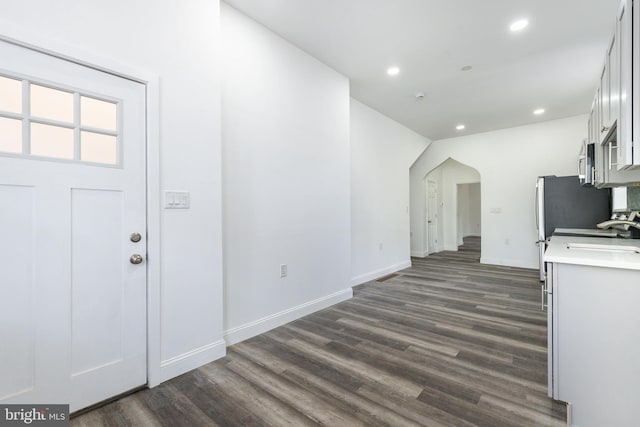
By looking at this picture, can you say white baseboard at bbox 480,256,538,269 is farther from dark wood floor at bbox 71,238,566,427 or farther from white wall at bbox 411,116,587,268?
dark wood floor at bbox 71,238,566,427

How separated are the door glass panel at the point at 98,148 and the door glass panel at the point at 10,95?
28cm

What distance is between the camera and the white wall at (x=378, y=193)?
4535mm

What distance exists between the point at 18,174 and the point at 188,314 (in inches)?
50.1

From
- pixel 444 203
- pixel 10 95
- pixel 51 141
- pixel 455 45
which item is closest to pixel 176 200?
pixel 51 141

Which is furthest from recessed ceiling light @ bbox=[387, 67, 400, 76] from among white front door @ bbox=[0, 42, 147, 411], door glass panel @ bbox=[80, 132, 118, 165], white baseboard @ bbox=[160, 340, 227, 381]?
white baseboard @ bbox=[160, 340, 227, 381]

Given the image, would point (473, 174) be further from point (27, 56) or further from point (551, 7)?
point (27, 56)

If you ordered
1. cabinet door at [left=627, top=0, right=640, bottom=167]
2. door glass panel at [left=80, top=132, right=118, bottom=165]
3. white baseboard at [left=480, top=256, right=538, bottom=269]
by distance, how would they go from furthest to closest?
white baseboard at [left=480, top=256, right=538, bottom=269] < door glass panel at [left=80, top=132, right=118, bottom=165] < cabinet door at [left=627, top=0, right=640, bottom=167]

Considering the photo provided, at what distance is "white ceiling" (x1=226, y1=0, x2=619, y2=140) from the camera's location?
96.3 inches

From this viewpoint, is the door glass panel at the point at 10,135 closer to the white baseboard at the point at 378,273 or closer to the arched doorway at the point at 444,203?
the white baseboard at the point at 378,273

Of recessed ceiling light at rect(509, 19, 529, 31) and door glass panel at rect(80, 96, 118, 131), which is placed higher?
recessed ceiling light at rect(509, 19, 529, 31)

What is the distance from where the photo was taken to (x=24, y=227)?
1.47m

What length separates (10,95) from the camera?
144cm

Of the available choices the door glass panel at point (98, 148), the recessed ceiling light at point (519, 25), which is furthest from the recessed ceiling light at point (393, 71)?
the door glass panel at point (98, 148)

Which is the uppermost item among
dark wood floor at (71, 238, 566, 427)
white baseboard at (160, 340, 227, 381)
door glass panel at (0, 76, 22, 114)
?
door glass panel at (0, 76, 22, 114)
